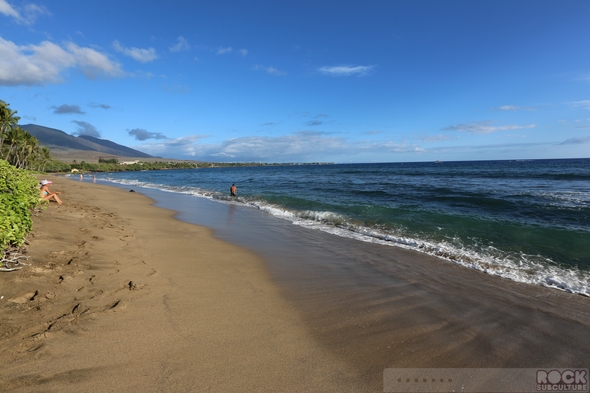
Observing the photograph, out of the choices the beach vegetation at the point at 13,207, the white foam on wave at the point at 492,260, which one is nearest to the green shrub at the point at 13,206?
the beach vegetation at the point at 13,207

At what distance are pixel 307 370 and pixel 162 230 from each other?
28.3 feet

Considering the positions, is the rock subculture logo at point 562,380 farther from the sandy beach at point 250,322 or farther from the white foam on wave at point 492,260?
the white foam on wave at point 492,260

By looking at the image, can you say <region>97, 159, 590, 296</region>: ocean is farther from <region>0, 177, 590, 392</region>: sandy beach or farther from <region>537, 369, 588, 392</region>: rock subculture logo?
<region>537, 369, 588, 392</region>: rock subculture logo

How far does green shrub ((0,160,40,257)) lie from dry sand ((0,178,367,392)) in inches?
28.7

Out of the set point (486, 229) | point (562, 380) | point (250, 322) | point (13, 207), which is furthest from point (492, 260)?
point (13, 207)

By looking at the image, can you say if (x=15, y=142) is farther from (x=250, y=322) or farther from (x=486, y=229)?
(x=486, y=229)

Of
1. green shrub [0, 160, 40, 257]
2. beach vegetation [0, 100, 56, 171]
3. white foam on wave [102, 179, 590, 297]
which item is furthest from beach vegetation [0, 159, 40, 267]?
beach vegetation [0, 100, 56, 171]

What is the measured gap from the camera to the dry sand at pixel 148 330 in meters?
2.85

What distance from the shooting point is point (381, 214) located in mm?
14258

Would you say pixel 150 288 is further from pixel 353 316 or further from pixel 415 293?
pixel 415 293

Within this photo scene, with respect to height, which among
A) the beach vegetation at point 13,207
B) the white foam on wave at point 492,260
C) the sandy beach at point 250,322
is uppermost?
the beach vegetation at point 13,207

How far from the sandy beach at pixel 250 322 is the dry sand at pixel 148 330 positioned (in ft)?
0.05

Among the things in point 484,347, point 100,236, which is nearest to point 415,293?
point 484,347

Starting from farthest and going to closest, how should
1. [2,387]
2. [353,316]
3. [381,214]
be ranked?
1. [381,214]
2. [353,316]
3. [2,387]
